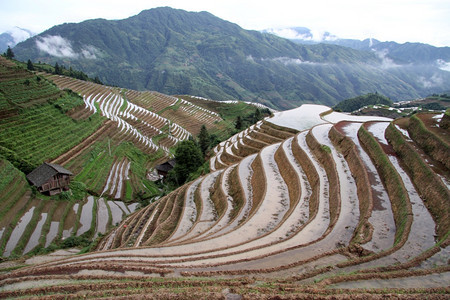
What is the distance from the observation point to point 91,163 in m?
31.9

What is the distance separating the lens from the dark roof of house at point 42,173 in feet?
75.7

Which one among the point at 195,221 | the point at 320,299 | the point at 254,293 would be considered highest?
the point at 320,299

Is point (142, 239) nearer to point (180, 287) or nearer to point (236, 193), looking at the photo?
point (236, 193)

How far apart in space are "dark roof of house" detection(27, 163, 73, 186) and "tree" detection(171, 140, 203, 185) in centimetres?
1325

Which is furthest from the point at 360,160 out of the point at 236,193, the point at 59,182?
the point at 59,182

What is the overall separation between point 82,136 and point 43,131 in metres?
5.32

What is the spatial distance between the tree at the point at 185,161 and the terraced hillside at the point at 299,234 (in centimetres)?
1061

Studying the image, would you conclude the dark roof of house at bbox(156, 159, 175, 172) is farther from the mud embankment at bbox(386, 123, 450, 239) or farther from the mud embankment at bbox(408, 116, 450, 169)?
the mud embankment at bbox(408, 116, 450, 169)

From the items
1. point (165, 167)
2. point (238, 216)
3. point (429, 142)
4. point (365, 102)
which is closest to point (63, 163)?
point (165, 167)

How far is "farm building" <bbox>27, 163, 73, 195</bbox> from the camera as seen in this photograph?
23.1 meters

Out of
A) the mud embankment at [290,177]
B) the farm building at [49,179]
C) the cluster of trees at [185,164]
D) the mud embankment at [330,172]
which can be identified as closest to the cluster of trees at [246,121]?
the cluster of trees at [185,164]

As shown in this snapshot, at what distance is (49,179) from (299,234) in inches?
846

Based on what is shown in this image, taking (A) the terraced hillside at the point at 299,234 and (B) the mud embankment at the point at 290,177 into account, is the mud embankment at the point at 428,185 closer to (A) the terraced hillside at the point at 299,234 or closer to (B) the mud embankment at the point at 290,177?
(A) the terraced hillside at the point at 299,234

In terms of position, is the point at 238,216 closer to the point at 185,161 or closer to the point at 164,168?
the point at 185,161
